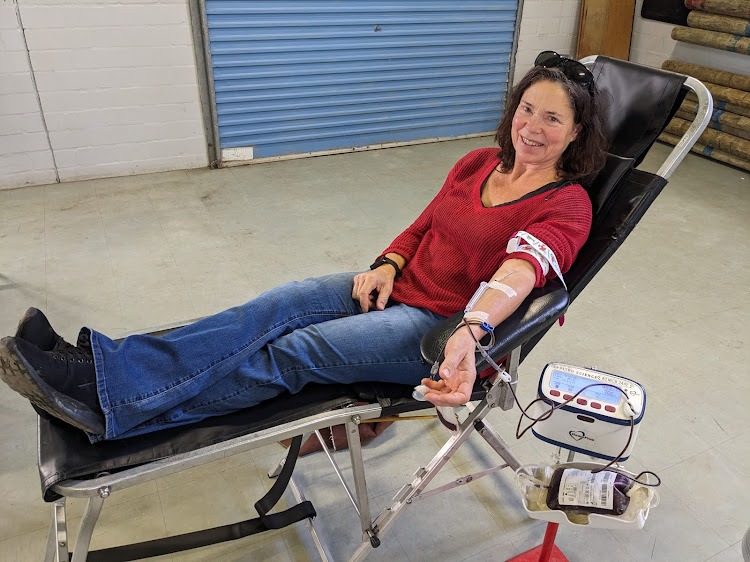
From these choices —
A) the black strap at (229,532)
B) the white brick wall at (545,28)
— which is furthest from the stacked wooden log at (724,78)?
the black strap at (229,532)

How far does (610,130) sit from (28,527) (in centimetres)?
198

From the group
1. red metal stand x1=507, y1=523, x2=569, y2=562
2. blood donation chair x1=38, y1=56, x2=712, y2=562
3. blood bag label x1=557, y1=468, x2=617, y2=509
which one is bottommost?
red metal stand x1=507, y1=523, x2=569, y2=562

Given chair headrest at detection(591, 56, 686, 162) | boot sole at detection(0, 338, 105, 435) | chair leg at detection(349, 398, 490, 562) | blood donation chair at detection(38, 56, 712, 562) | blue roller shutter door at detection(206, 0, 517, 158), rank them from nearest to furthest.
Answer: boot sole at detection(0, 338, 105, 435), blood donation chair at detection(38, 56, 712, 562), chair leg at detection(349, 398, 490, 562), chair headrest at detection(591, 56, 686, 162), blue roller shutter door at detection(206, 0, 517, 158)

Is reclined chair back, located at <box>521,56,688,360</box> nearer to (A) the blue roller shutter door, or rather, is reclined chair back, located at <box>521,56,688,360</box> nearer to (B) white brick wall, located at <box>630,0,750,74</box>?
(A) the blue roller shutter door

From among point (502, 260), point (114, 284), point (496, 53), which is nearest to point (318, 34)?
point (496, 53)

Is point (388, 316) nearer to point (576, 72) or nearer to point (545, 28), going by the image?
point (576, 72)

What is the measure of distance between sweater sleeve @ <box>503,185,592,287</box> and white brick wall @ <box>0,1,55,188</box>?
3.38 meters

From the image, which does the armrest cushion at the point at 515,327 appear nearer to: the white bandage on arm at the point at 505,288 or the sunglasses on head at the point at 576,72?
the white bandage on arm at the point at 505,288

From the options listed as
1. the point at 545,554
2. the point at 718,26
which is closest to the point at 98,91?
the point at 545,554

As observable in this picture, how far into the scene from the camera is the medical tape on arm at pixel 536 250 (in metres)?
1.46

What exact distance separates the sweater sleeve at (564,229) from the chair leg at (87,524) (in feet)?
3.37

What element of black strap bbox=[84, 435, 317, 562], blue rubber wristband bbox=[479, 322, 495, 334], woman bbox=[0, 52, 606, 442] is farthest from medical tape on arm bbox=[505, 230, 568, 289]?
black strap bbox=[84, 435, 317, 562]

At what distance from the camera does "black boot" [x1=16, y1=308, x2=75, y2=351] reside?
136cm

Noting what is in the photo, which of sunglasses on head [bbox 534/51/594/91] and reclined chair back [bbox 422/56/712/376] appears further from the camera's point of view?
sunglasses on head [bbox 534/51/594/91]
